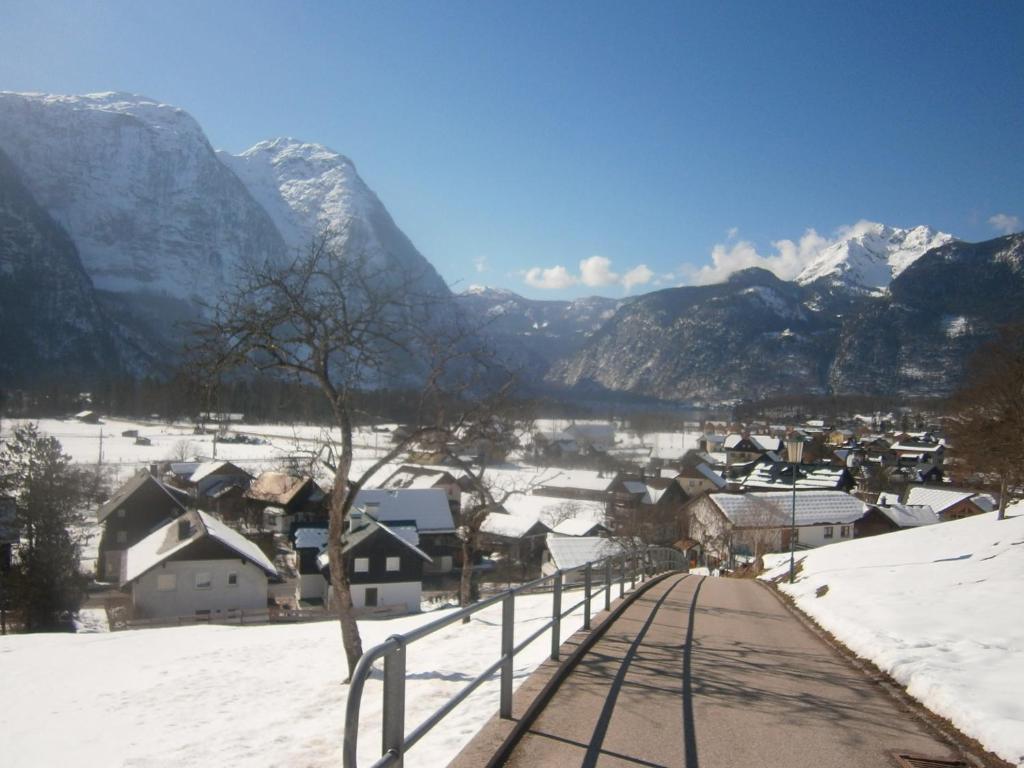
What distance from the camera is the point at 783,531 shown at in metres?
43.3

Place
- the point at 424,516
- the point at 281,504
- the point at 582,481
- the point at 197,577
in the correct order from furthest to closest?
the point at 582,481, the point at 281,504, the point at 424,516, the point at 197,577

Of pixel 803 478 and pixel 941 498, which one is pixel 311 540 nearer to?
pixel 803 478

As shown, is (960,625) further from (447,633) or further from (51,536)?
(51,536)

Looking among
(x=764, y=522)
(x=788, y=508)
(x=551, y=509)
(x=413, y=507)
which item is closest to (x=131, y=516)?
(x=413, y=507)

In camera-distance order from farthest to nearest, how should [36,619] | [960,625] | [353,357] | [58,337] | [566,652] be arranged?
[58,337]
[36,619]
[353,357]
[960,625]
[566,652]

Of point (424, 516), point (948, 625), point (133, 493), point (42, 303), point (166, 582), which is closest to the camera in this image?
point (948, 625)

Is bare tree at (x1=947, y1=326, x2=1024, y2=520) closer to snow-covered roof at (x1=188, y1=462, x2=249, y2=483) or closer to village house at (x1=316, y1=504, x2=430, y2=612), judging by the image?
village house at (x1=316, y1=504, x2=430, y2=612)

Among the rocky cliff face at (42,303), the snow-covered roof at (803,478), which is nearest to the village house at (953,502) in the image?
the snow-covered roof at (803,478)

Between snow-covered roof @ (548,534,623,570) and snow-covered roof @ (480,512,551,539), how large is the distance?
642 cm

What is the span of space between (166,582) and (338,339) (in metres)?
26.2

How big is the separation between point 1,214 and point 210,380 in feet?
650

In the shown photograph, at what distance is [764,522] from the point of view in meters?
43.3

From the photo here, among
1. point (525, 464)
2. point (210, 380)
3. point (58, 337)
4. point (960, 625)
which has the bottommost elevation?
point (525, 464)

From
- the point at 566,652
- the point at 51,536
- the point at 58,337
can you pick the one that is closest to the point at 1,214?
the point at 58,337
